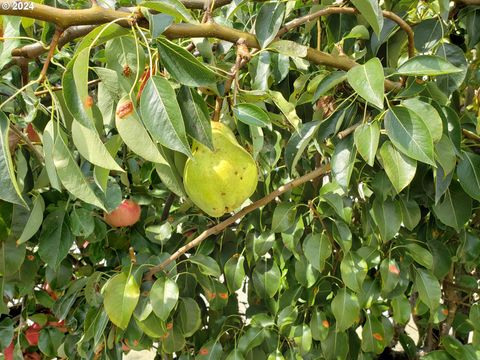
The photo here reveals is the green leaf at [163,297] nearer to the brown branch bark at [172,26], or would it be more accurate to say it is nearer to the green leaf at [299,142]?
the green leaf at [299,142]

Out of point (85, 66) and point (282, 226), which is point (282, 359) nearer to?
point (282, 226)

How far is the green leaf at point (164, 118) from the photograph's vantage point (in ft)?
1.59

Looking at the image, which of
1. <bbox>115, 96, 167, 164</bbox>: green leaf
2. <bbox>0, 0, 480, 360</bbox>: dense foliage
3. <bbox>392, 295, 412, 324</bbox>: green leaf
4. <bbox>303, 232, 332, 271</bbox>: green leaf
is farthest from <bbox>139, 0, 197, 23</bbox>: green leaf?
<bbox>392, 295, 412, 324</bbox>: green leaf

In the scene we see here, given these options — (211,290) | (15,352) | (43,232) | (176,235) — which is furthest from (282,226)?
(15,352)

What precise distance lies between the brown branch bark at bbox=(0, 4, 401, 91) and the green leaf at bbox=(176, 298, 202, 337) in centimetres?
50

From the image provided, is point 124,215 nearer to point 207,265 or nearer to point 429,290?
point 207,265

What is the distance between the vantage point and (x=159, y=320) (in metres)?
0.86

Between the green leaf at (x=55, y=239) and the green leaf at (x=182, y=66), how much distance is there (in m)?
0.50

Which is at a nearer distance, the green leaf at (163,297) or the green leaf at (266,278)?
the green leaf at (163,297)

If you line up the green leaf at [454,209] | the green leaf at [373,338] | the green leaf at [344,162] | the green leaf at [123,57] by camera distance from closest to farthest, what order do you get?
1. the green leaf at [123,57]
2. the green leaf at [344,162]
3. the green leaf at [454,209]
4. the green leaf at [373,338]

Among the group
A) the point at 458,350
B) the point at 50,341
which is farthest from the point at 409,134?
the point at 50,341

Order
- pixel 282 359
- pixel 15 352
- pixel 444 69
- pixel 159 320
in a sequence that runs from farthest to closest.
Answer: pixel 15 352 → pixel 282 359 → pixel 159 320 → pixel 444 69

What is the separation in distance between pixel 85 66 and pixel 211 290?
1.91 ft

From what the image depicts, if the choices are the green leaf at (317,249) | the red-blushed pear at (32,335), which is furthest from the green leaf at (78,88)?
the red-blushed pear at (32,335)
